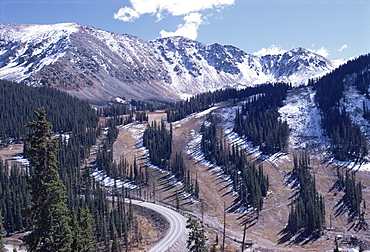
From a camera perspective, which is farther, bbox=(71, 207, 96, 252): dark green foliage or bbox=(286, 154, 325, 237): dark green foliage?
bbox=(286, 154, 325, 237): dark green foliage

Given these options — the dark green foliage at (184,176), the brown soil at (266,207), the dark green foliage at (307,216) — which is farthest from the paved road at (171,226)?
the dark green foliage at (307,216)

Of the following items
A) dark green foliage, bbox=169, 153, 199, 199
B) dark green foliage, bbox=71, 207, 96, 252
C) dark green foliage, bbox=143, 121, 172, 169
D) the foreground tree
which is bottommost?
dark green foliage, bbox=169, 153, 199, 199

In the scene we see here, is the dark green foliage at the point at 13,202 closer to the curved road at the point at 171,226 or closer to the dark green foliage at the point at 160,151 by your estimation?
the curved road at the point at 171,226

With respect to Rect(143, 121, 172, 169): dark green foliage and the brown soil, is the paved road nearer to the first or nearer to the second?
the brown soil

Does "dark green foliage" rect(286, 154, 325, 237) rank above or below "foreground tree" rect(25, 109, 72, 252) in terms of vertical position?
below

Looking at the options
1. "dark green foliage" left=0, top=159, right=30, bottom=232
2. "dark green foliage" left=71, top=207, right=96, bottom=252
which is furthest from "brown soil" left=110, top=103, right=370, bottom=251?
"dark green foliage" left=0, top=159, right=30, bottom=232

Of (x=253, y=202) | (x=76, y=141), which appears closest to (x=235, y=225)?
(x=253, y=202)

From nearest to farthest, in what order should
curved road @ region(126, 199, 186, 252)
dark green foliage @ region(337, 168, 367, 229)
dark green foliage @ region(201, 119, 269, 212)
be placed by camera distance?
curved road @ region(126, 199, 186, 252) < dark green foliage @ region(337, 168, 367, 229) < dark green foliage @ region(201, 119, 269, 212)

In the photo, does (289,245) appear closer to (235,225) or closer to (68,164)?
(235,225)
